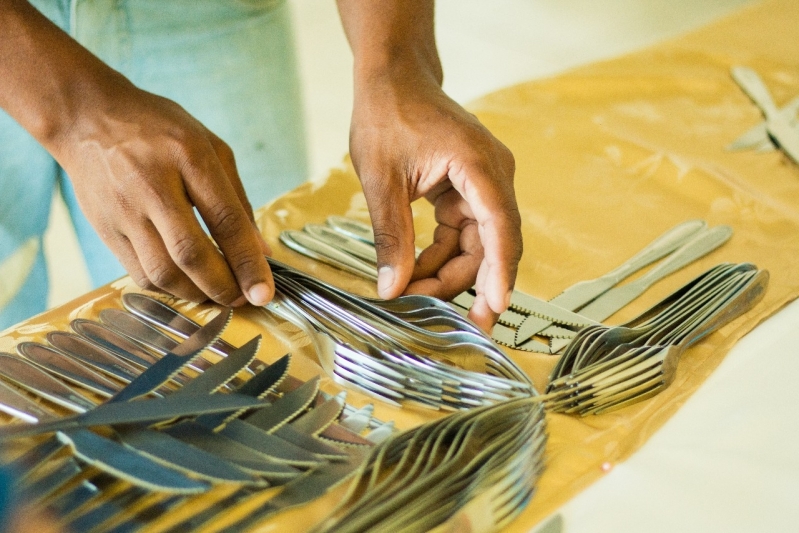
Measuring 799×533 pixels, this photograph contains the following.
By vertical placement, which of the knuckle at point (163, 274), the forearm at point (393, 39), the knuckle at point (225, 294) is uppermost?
the forearm at point (393, 39)

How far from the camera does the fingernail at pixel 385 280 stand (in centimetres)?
53

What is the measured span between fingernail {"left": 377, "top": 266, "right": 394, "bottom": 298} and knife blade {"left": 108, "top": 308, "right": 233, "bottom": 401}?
0.12 metres

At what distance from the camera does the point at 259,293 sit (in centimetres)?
52

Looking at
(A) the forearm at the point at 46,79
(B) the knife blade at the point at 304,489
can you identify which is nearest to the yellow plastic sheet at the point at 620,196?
(B) the knife blade at the point at 304,489

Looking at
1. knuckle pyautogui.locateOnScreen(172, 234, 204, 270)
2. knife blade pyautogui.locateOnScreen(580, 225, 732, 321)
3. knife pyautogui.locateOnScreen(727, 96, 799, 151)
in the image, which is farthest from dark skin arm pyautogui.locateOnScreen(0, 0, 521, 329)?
knife pyautogui.locateOnScreen(727, 96, 799, 151)

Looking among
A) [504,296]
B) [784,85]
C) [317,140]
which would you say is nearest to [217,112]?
[504,296]

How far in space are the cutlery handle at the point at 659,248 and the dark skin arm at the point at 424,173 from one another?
0.13 meters

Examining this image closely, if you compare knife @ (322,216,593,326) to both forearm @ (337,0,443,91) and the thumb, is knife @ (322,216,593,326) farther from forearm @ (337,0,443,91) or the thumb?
forearm @ (337,0,443,91)

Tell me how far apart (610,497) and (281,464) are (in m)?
0.20

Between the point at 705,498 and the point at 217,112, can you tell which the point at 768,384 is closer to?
the point at 705,498

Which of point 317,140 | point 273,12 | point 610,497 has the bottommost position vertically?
point 317,140

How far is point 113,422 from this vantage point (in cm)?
39

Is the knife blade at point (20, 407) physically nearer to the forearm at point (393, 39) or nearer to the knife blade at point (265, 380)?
the knife blade at point (265, 380)

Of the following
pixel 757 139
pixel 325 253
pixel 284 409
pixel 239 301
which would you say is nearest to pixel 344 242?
pixel 325 253
